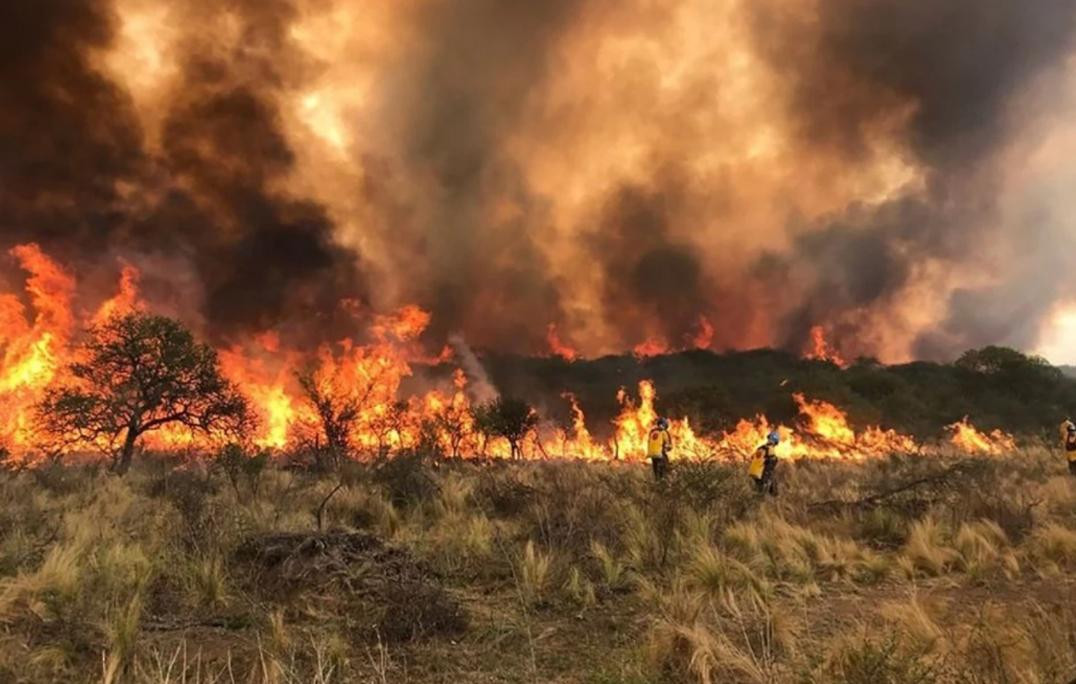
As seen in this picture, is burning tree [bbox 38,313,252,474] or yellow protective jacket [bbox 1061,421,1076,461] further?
burning tree [bbox 38,313,252,474]

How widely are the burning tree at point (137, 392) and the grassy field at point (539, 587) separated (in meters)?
11.0

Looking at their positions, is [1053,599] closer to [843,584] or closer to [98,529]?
[843,584]

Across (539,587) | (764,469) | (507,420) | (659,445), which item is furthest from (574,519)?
(507,420)

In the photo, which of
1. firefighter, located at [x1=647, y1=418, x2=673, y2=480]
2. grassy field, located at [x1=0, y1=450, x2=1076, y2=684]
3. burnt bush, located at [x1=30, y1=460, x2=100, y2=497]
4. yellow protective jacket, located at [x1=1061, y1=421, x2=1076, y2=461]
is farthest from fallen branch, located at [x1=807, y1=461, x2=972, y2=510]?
burnt bush, located at [x1=30, y1=460, x2=100, y2=497]

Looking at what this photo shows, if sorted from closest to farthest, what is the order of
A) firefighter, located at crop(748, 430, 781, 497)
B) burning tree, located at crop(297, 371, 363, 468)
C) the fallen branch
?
1. the fallen branch
2. firefighter, located at crop(748, 430, 781, 497)
3. burning tree, located at crop(297, 371, 363, 468)

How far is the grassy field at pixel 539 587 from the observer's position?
5328 millimetres

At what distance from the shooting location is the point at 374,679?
540 centimetres

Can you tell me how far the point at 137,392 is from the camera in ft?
85.8

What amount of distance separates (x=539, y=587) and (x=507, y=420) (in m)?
35.4

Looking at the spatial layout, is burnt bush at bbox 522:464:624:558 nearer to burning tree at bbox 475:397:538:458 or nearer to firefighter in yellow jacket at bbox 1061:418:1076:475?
firefighter in yellow jacket at bbox 1061:418:1076:475

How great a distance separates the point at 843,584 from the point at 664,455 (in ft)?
34.6

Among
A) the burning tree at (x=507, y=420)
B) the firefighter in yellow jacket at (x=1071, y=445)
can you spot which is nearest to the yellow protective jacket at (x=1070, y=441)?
the firefighter in yellow jacket at (x=1071, y=445)

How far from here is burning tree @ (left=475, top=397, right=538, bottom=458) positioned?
4269 cm

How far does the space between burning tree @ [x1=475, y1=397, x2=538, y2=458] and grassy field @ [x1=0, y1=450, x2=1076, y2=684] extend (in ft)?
89.6
